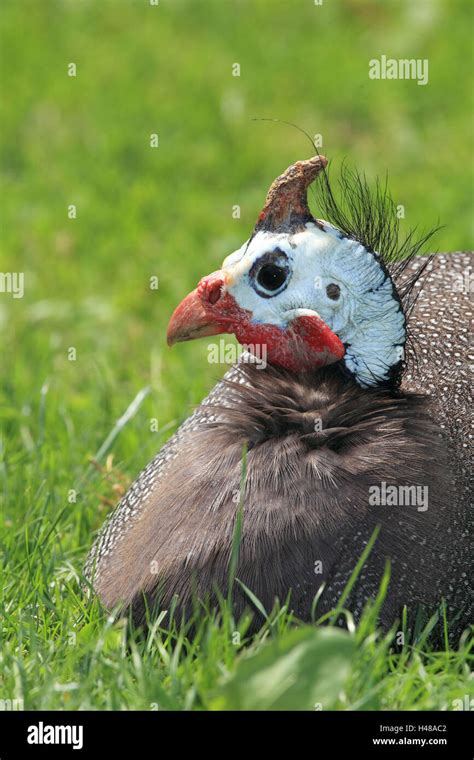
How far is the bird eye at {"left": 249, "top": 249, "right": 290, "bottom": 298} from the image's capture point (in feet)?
11.3

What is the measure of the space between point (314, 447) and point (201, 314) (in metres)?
0.53

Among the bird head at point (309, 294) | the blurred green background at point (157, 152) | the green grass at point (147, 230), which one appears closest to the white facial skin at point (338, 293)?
the bird head at point (309, 294)

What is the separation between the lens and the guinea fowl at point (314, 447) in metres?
3.33

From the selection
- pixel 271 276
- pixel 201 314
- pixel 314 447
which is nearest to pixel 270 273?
pixel 271 276

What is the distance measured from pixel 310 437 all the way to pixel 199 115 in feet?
17.1

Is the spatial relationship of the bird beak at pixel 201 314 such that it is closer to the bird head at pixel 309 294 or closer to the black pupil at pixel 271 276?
the bird head at pixel 309 294

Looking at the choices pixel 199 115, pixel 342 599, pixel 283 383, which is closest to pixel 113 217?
pixel 199 115

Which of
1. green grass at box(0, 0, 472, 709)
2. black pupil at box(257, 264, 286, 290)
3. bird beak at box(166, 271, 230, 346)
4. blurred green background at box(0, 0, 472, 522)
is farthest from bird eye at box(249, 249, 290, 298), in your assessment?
blurred green background at box(0, 0, 472, 522)

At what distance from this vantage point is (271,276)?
137 inches

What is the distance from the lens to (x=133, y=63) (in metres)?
8.98

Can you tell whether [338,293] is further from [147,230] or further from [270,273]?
[147,230]

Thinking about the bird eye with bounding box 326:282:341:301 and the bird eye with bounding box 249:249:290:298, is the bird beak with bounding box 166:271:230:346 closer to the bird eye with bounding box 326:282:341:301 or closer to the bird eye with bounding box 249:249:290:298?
the bird eye with bounding box 249:249:290:298

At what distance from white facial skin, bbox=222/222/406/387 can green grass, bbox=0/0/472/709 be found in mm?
816
